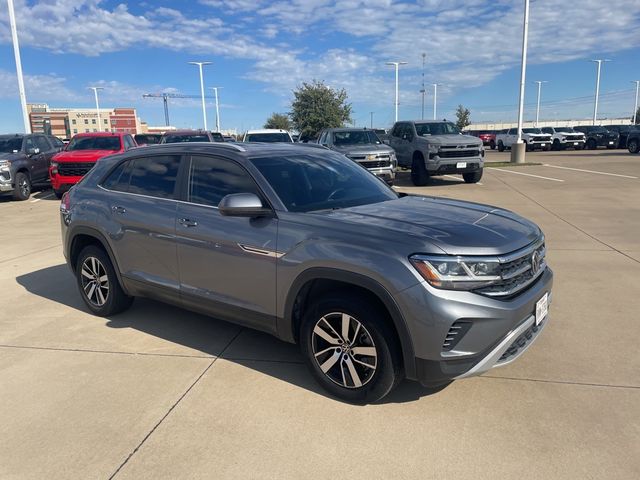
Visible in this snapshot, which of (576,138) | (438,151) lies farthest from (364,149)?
(576,138)

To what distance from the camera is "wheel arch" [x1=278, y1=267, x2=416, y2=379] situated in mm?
3107

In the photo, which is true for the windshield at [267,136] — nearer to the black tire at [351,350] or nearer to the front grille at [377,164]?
the front grille at [377,164]

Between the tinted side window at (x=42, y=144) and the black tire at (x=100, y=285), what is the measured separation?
13.5 meters

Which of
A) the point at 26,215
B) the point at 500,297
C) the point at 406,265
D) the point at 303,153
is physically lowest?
the point at 26,215

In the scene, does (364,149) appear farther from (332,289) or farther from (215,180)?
(332,289)

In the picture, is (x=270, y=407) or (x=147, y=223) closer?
(x=270, y=407)

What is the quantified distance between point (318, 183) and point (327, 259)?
105cm

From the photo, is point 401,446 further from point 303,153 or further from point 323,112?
point 323,112

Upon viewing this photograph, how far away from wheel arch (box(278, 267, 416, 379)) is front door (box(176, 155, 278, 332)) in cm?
15

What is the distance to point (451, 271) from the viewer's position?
120 inches

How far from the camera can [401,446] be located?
3004 millimetres

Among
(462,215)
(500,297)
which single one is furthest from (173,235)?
(500,297)

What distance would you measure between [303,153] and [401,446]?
256 cm

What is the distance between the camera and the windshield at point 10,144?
1545 cm
